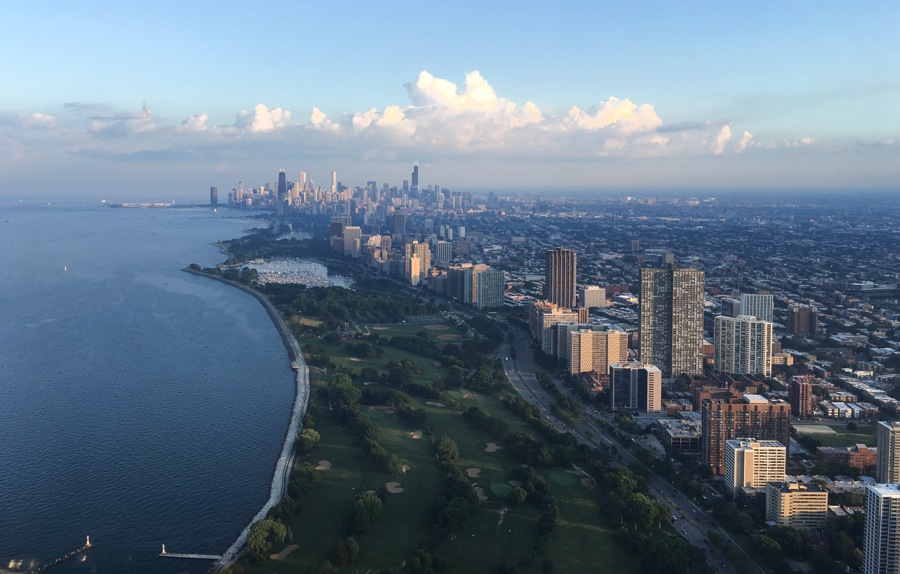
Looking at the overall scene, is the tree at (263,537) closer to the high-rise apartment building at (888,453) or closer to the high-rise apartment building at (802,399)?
the high-rise apartment building at (888,453)

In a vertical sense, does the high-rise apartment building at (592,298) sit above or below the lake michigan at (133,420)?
above

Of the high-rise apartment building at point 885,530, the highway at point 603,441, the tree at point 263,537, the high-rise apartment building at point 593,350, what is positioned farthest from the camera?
the high-rise apartment building at point 593,350

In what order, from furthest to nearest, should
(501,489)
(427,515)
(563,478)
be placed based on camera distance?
1. (563,478)
2. (501,489)
3. (427,515)

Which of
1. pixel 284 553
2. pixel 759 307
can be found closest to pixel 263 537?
pixel 284 553

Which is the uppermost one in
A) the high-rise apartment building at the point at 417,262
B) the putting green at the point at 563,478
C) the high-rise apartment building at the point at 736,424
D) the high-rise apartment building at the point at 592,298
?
the high-rise apartment building at the point at 417,262

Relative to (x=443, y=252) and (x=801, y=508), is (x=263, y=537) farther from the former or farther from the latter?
(x=443, y=252)

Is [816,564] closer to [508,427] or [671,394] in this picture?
[508,427]

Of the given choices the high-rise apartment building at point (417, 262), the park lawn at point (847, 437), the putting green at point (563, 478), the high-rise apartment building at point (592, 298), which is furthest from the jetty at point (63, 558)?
the high-rise apartment building at point (417, 262)
